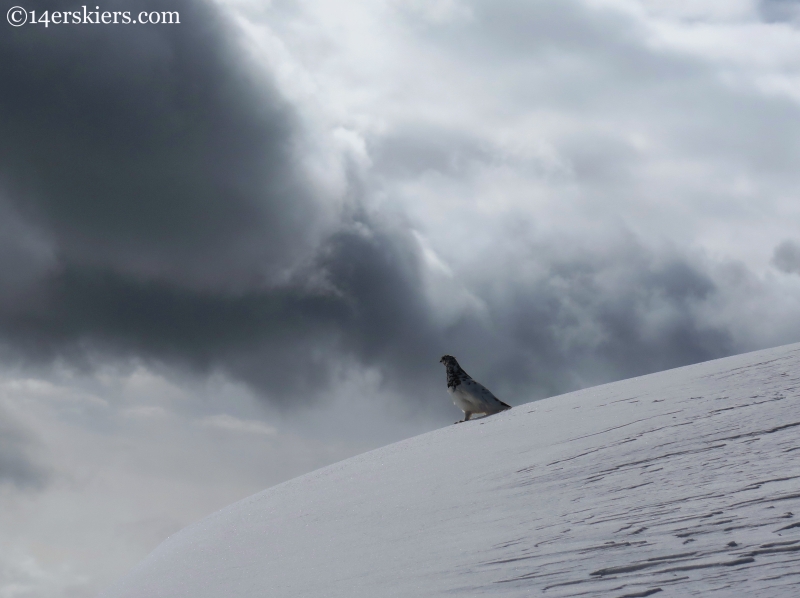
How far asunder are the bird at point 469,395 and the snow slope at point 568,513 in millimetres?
956

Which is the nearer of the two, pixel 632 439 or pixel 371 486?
pixel 632 439

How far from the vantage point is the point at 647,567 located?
2643mm

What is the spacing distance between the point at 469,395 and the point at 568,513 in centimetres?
A: 443

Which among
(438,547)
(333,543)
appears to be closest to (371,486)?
(333,543)

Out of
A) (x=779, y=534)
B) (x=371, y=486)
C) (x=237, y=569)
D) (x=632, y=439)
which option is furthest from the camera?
(x=371, y=486)

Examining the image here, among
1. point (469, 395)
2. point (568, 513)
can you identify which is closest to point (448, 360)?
point (469, 395)

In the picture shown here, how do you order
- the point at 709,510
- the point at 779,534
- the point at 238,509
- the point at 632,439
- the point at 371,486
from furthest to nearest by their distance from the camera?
the point at 238,509 < the point at 371,486 < the point at 632,439 < the point at 709,510 < the point at 779,534

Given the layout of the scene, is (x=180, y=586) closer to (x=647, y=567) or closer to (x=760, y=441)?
(x=647, y=567)

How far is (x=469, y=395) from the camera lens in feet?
26.1

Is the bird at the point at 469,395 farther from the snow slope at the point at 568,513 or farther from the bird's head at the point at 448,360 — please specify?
the snow slope at the point at 568,513

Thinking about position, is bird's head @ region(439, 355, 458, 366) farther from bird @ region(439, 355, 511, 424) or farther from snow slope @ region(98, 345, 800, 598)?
snow slope @ region(98, 345, 800, 598)

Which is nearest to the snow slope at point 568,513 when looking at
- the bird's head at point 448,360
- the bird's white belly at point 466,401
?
the bird's white belly at point 466,401

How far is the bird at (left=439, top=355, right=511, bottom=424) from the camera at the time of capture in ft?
26.0

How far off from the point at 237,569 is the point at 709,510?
333 cm
